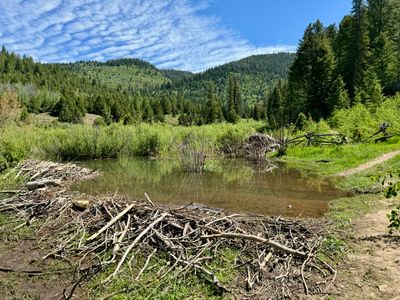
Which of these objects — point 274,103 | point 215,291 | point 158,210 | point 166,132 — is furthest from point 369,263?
point 274,103

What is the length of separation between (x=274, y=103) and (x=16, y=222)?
7359 centimetres

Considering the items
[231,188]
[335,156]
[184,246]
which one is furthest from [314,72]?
[184,246]

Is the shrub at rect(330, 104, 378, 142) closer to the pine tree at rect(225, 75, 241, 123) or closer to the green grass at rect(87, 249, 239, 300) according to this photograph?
the green grass at rect(87, 249, 239, 300)

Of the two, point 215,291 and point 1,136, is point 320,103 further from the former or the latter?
point 215,291

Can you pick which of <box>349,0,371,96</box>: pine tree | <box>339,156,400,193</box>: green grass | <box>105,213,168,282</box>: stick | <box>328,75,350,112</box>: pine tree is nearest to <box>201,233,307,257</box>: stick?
<box>105,213,168,282</box>: stick

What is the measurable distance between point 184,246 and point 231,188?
7702 mm

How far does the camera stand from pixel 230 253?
6762 mm

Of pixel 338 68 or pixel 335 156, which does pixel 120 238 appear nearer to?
pixel 335 156

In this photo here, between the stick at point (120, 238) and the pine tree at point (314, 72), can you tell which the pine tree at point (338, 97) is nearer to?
the pine tree at point (314, 72)

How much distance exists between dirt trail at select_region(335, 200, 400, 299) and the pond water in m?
1.98

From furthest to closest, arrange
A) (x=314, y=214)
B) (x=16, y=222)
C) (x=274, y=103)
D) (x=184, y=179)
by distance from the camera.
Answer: (x=274, y=103) → (x=184, y=179) → (x=314, y=214) → (x=16, y=222)

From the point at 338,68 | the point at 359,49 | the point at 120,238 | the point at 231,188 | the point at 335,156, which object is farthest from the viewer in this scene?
the point at 338,68

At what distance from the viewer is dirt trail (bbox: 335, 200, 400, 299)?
5.69 m

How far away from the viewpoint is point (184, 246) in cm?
691
